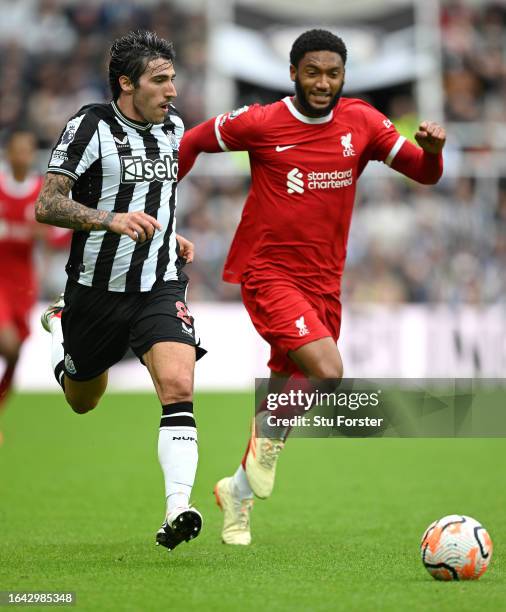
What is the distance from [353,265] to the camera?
19.4 m

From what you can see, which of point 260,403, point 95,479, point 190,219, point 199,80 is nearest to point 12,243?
point 95,479

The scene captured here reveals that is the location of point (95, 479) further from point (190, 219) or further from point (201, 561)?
point (190, 219)

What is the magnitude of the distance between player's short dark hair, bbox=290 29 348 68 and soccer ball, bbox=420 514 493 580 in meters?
2.97

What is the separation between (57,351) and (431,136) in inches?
105

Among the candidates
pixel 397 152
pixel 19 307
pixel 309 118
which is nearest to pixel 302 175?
pixel 309 118

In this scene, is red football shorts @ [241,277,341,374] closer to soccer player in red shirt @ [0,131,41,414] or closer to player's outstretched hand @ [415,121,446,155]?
player's outstretched hand @ [415,121,446,155]

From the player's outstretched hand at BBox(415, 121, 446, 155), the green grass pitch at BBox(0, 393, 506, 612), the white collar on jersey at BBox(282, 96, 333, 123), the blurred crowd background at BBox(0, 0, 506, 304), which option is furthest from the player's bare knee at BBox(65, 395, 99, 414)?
the blurred crowd background at BBox(0, 0, 506, 304)

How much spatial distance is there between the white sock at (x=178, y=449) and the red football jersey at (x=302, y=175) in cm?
139

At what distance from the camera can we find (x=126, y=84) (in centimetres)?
640

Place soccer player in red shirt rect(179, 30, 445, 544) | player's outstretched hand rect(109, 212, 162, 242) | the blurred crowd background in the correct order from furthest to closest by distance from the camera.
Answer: the blurred crowd background → soccer player in red shirt rect(179, 30, 445, 544) → player's outstretched hand rect(109, 212, 162, 242)

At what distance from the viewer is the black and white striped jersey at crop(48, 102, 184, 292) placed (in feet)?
20.7

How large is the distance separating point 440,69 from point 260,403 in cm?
1673

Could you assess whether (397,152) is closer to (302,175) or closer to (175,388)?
(302,175)

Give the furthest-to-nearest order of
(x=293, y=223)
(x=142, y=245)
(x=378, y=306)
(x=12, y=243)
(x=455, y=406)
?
(x=378, y=306) < (x=12, y=243) < (x=455, y=406) < (x=293, y=223) < (x=142, y=245)
